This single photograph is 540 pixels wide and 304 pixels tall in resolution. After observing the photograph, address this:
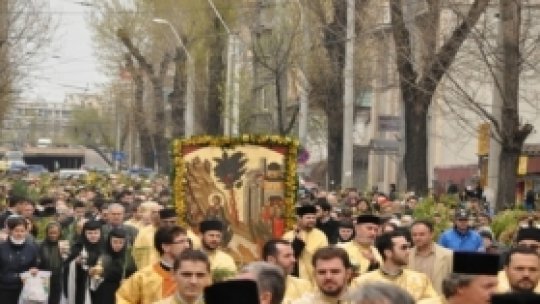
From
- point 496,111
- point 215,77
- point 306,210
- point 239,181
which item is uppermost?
point 215,77

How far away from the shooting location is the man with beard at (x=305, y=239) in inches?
594

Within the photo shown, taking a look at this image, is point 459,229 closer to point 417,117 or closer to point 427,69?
point 427,69

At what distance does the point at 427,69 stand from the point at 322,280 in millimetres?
18460

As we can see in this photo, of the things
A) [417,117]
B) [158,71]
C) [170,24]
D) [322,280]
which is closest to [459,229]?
[322,280]

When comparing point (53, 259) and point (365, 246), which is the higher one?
point (365, 246)

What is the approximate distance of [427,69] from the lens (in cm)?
2797

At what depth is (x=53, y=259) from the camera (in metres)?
18.0

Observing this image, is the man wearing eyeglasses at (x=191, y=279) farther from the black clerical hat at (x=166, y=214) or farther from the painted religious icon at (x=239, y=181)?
the painted religious icon at (x=239, y=181)

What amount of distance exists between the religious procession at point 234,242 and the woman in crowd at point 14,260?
10 millimetres

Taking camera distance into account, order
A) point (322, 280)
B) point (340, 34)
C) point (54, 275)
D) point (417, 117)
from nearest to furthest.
A: point (322, 280) < point (54, 275) < point (417, 117) < point (340, 34)

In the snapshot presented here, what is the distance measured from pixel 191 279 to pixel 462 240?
9.19 m

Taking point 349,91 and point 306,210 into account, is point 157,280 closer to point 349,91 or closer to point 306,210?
point 306,210

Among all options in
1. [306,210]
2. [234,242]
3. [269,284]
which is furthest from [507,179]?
[269,284]

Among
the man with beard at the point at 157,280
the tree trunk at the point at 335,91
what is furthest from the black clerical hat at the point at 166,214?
the tree trunk at the point at 335,91
